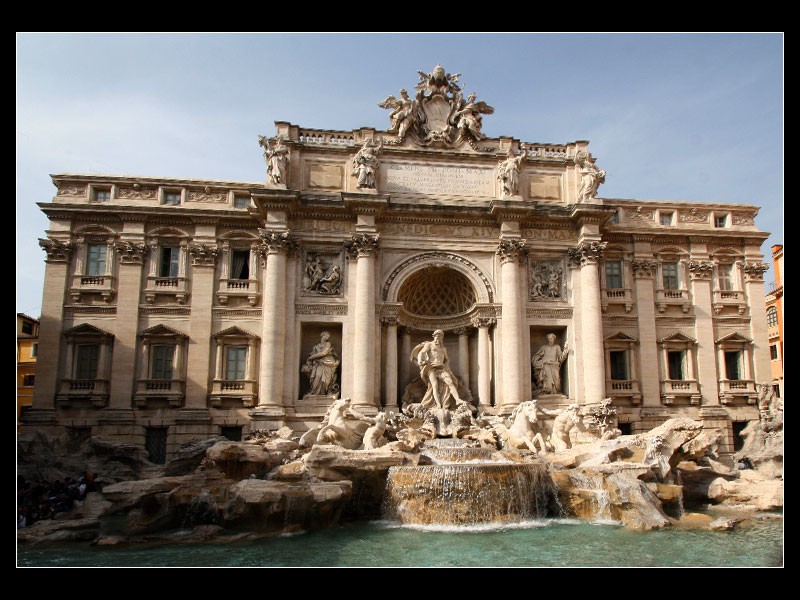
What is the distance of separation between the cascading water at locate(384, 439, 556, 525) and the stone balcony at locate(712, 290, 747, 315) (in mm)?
14451

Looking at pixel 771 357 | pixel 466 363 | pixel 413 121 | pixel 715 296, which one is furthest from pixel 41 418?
pixel 771 357

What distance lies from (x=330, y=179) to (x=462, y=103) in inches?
256

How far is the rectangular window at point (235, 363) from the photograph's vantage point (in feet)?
80.2

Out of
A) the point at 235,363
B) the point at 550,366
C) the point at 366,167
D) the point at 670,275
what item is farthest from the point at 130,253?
the point at 670,275

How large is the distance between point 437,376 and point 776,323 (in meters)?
16.1

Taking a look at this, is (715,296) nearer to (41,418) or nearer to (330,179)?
(330,179)

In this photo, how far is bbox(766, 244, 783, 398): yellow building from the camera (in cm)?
2727

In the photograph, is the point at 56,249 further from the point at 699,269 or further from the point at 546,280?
the point at 699,269

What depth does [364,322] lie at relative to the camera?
78.3 feet

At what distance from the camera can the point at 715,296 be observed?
27188mm

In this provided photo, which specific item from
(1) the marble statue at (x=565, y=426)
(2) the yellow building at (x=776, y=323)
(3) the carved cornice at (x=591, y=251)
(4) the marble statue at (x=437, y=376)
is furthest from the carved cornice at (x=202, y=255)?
(2) the yellow building at (x=776, y=323)

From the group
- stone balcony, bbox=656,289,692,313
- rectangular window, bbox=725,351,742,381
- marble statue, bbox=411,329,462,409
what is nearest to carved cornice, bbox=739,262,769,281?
stone balcony, bbox=656,289,692,313

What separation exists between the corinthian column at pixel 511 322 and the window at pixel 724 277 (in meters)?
9.36

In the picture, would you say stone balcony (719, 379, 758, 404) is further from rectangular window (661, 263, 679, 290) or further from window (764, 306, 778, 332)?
rectangular window (661, 263, 679, 290)
